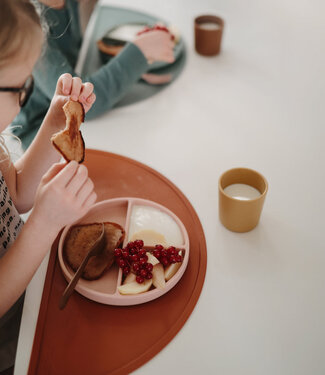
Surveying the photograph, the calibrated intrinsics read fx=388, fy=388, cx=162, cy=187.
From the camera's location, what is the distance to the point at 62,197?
0.66 metres

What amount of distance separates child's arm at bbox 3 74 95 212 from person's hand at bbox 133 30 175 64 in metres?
0.41

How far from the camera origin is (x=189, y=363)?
66 cm

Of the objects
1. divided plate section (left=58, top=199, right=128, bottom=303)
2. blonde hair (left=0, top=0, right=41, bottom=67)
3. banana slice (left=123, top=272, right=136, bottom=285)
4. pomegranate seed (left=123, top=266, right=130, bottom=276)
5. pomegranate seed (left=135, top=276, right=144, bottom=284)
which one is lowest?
divided plate section (left=58, top=199, right=128, bottom=303)

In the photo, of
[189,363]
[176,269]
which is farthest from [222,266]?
[189,363]

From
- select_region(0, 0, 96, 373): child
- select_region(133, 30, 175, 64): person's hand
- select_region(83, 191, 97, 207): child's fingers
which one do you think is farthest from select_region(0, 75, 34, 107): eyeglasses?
select_region(133, 30, 175, 64): person's hand

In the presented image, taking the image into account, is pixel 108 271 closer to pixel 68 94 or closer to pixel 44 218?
pixel 44 218

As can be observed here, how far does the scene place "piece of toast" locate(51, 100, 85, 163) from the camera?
672 mm

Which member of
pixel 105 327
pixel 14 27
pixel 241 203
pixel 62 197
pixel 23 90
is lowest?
pixel 105 327

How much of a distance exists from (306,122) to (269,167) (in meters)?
0.23

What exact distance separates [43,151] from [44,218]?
261 mm

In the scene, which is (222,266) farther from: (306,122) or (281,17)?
(281,17)

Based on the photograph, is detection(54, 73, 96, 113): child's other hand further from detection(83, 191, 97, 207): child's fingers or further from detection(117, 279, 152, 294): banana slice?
detection(117, 279, 152, 294): banana slice

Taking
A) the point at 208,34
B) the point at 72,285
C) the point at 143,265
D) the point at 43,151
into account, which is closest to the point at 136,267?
the point at 143,265

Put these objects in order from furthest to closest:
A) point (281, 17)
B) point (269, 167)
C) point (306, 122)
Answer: point (281, 17) → point (306, 122) → point (269, 167)
